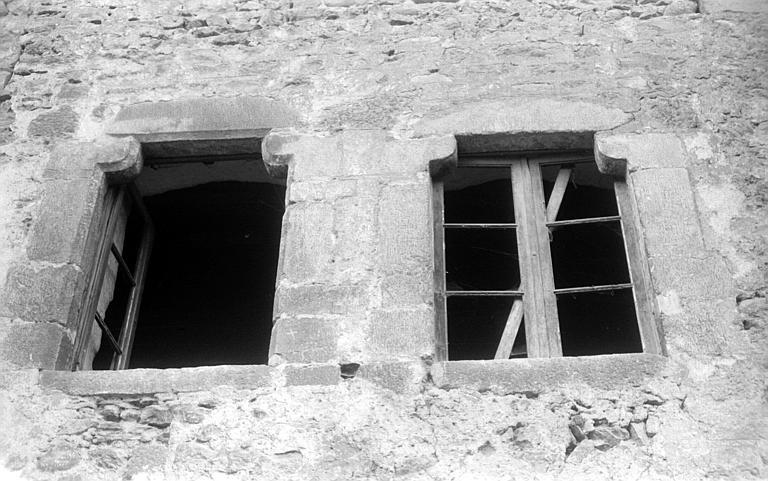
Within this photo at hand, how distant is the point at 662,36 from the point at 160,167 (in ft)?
7.82

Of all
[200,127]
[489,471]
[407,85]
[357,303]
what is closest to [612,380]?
[489,471]

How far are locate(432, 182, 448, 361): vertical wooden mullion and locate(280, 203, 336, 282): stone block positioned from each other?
42 cm

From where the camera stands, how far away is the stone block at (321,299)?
4332 mm

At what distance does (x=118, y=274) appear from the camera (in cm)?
511

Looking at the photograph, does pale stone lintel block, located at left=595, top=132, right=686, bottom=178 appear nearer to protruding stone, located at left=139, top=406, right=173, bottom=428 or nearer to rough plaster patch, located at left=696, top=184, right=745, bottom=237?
rough plaster patch, located at left=696, top=184, right=745, bottom=237

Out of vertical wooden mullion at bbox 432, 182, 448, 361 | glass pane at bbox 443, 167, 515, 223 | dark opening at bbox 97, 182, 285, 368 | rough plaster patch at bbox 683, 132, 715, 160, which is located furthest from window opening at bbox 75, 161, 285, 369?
rough plaster patch at bbox 683, 132, 715, 160

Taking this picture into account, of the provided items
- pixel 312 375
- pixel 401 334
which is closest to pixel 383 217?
pixel 401 334

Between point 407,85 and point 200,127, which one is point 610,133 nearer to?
point 407,85

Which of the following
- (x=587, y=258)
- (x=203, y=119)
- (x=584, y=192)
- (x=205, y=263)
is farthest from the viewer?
(x=587, y=258)

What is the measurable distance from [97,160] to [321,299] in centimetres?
127

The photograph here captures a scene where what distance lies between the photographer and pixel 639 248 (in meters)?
4.51

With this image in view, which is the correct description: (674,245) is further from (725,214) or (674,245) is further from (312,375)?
(312,375)

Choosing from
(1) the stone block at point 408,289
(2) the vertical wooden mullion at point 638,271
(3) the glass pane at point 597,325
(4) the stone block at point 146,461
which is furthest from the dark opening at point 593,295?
(4) the stone block at point 146,461

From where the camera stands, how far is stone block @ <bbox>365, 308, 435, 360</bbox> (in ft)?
13.7
